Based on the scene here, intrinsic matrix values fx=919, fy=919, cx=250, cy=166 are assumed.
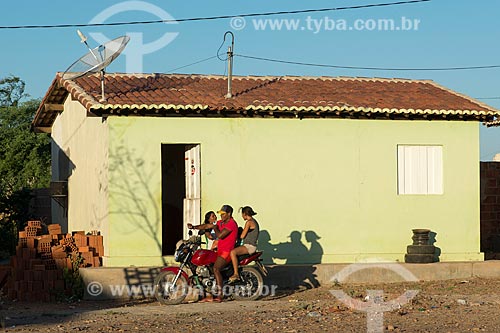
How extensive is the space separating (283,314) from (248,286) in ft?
6.51

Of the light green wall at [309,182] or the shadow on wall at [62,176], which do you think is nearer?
the light green wall at [309,182]

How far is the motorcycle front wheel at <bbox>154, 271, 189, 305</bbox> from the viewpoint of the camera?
1472cm

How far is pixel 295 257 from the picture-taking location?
57.0 ft

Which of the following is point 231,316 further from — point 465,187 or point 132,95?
point 465,187

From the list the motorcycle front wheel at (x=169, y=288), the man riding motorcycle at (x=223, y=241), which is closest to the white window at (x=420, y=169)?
the man riding motorcycle at (x=223, y=241)

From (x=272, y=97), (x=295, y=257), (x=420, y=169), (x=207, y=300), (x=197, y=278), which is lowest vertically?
(x=207, y=300)

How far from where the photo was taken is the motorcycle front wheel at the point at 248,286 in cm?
1497

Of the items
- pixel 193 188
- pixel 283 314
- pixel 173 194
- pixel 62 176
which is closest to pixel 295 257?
pixel 193 188

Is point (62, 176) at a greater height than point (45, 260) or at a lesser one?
greater

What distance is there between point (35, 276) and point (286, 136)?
526 centimetres

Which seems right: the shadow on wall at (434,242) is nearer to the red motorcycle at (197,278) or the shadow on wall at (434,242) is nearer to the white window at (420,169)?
the white window at (420,169)

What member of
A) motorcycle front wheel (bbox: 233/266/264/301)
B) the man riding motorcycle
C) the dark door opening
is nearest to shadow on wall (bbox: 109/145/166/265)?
the man riding motorcycle

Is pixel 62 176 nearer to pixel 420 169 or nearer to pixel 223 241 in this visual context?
pixel 223 241

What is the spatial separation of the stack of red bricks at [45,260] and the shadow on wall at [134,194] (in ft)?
2.48
